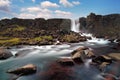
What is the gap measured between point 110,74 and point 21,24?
98.7 meters

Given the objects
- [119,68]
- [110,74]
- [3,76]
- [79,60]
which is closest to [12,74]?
[3,76]

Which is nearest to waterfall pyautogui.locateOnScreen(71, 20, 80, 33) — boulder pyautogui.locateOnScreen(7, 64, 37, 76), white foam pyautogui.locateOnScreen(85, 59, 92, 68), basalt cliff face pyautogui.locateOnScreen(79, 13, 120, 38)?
basalt cliff face pyautogui.locateOnScreen(79, 13, 120, 38)

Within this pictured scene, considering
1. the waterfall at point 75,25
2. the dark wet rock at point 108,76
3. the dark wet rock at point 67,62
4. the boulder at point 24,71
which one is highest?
the waterfall at point 75,25

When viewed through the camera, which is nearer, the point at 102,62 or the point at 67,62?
the point at 67,62

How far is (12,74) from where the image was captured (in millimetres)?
26078

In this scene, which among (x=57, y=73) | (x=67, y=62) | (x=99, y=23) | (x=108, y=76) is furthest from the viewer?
(x=99, y=23)

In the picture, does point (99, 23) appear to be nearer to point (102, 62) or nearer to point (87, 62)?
point (87, 62)

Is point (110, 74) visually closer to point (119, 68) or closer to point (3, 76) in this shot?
point (119, 68)

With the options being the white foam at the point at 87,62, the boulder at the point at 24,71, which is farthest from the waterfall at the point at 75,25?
the boulder at the point at 24,71

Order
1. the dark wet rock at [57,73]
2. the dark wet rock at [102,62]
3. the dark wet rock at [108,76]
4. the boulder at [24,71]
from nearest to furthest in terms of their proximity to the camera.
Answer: the dark wet rock at [108,76] → the dark wet rock at [57,73] → the boulder at [24,71] → the dark wet rock at [102,62]

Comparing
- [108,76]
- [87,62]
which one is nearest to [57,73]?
[108,76]

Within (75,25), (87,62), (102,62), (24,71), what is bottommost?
(24,71)

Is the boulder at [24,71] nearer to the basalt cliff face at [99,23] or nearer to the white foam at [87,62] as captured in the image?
the white foam at [87,62]

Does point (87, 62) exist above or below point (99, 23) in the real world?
below
